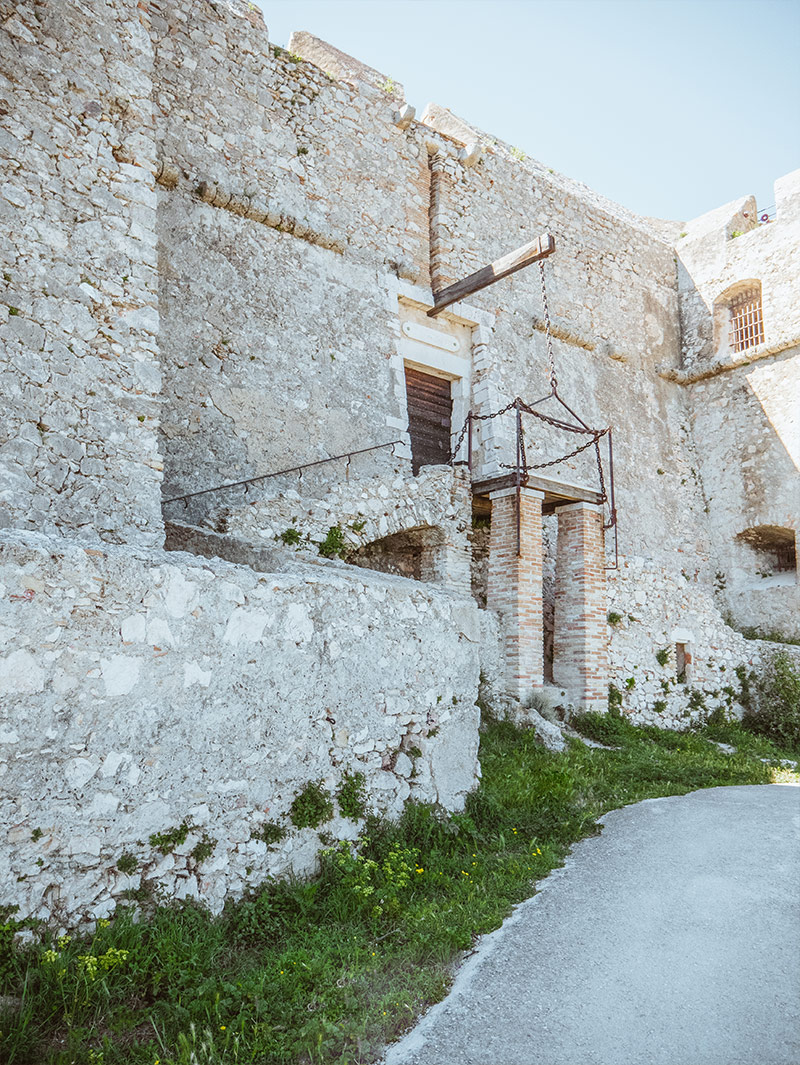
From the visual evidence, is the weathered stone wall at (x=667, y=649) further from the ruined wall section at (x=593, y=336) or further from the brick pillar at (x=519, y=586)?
the ruined wall section at (x=593, y=336)

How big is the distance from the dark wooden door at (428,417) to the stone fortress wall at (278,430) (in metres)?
0.35

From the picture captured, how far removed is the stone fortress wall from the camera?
12.9 ft

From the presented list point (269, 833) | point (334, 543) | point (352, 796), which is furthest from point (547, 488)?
point (269, 833)

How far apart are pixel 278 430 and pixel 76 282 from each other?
188 inches

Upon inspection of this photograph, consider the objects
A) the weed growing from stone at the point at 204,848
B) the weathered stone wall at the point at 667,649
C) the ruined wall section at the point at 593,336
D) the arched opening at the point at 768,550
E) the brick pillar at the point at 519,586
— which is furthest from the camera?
the arched opening at the point at 768,550

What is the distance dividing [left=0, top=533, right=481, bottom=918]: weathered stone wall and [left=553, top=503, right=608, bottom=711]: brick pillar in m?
4.98

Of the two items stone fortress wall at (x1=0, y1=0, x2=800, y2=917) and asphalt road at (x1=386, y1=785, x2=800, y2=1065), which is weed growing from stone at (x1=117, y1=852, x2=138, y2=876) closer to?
stone fortress wall at (x1=0, y1=0, x2=800, y2=917)

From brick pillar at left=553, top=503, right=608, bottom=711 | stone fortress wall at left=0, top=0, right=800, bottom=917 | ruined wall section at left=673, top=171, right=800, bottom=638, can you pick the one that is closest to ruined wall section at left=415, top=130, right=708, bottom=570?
stone fortress wall at left=0, top=0, right=800, bottom=917

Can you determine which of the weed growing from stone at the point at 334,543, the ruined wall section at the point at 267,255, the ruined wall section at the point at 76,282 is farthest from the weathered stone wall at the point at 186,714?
the ruined wall section at the point at 267,255

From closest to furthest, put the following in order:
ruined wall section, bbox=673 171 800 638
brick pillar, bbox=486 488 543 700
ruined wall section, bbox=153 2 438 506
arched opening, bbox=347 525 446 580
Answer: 1. brick pillar, bbox=486 488 543 700
2. ruined wall section, bbox=153 2 438 506
3. arched opening, bbox=347 525 446 580
4. ruined wall section, bbox=673 171 800 638

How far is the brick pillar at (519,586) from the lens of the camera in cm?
947

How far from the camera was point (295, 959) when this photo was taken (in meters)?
3.66

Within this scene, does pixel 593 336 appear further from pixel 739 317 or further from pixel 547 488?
pixel 547 488

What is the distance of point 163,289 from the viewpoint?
9641 millimetres
